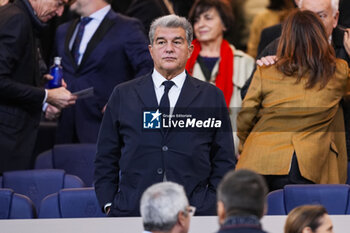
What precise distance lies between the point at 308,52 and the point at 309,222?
1.79 metres

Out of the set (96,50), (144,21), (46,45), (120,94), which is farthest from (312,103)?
(46,45)

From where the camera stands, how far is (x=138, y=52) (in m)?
6.27

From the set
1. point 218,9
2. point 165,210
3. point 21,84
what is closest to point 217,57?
point 218,9

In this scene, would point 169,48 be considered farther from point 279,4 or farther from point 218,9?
point 279,4

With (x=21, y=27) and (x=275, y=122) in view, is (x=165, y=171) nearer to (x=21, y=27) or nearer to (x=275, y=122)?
(x=275, y=122)

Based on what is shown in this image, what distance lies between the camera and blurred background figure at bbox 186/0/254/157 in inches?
259

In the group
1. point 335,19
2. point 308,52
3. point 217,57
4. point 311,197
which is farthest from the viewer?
point 217,57

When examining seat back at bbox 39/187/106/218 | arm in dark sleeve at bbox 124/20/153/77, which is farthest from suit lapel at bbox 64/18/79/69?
seat back at bbox 39/187/106/218

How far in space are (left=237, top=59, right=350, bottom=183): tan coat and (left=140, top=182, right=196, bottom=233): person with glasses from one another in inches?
78.8

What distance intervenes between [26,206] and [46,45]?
10.5 feet

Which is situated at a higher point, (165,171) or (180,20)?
(180,20)

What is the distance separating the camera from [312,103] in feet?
15.5

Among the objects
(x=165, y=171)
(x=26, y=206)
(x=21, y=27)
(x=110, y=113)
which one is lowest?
(x=26, y=206)

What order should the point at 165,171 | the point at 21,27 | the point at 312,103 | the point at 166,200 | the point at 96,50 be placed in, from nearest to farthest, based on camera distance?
the point at 166,200 → the point at 165,171 → the point at 312,103 → the point at 21,27 → the point at 96,50
